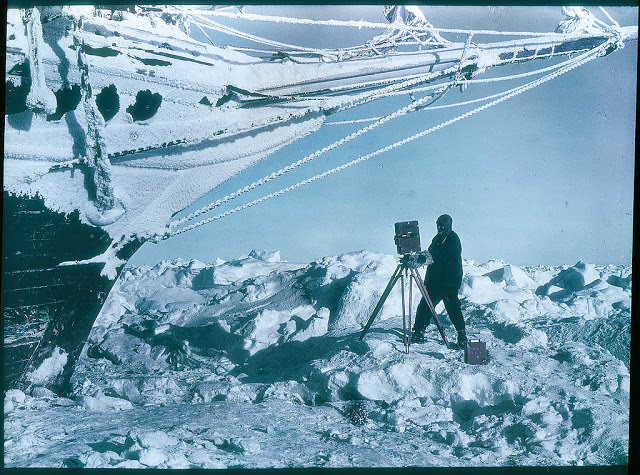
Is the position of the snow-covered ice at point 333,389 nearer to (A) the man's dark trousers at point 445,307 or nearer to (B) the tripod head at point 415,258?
(A) the man's dark trousers at point 445,307

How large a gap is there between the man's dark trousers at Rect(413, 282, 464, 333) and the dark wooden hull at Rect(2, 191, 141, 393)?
96.9 inches

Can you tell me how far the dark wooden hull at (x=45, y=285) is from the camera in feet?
9.91

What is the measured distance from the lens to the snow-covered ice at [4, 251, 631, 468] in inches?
103

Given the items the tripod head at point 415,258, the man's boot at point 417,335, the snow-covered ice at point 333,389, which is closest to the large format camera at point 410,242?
the tripod head at point 415,258

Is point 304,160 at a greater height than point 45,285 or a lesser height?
greater

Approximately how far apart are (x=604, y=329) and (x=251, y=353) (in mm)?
3062

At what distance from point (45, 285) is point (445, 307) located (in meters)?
3.14

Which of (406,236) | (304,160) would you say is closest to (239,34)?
(304,160)

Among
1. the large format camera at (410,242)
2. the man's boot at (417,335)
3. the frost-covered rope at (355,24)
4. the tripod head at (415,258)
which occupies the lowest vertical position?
the man's boot at (417,335)

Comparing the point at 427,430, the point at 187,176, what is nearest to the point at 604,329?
the point at 427,430

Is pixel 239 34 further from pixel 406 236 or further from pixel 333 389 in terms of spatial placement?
pixel 333 389

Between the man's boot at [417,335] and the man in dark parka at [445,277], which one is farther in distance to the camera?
the man's boot at [417,335]

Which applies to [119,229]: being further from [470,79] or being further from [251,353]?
[470,79]

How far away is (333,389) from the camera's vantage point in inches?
118
